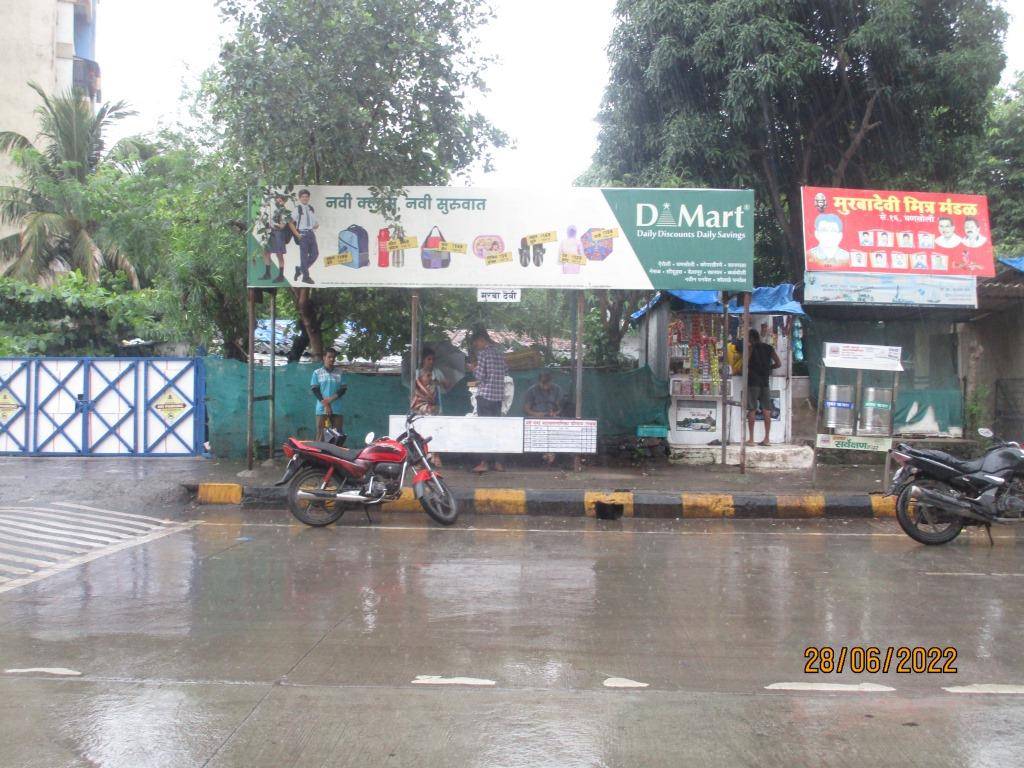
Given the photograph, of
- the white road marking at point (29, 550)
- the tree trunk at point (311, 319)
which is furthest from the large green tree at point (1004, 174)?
the white road marking at point (29, 550)

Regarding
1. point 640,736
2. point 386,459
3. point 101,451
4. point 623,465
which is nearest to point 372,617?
point 640,736

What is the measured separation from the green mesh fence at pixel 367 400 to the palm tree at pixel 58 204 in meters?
10.9

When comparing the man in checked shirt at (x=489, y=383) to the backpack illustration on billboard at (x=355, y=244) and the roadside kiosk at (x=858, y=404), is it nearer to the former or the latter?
the backpack illustration on billboard at (x=355, y=244)

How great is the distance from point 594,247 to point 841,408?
412 centimetres

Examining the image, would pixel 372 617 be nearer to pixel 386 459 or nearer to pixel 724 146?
pixel 386 459

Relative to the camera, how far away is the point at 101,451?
47.7ft

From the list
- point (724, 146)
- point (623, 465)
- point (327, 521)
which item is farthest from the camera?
point (724, 146)

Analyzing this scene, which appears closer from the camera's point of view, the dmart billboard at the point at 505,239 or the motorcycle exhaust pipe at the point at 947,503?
the motorcycle exhaust pipe at the point at 947,503

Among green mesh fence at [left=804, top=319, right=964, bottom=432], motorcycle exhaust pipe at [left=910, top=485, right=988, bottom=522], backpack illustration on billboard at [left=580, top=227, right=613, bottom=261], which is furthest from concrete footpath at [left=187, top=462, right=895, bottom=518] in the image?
backpack illustration on billboard at [left=580, top=227, right=613, bottom=261]

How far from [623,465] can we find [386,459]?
4.84 metres

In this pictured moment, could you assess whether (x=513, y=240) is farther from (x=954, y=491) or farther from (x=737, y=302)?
(x=954, y=491)

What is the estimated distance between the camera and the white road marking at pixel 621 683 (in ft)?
15.6

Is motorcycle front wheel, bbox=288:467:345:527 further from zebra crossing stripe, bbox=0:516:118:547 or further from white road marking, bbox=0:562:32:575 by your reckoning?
white road marking, bbox=0:562:32:575

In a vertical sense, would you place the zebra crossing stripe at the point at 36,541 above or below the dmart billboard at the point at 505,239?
below
